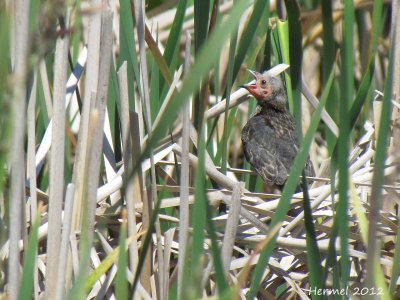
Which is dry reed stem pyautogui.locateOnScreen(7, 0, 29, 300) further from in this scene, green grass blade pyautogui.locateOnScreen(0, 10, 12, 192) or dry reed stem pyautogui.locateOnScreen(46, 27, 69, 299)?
green grass blade pyautogui.locateOnScreen(0, 10, 12, 192)

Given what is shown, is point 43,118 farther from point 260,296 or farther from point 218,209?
point 260,296

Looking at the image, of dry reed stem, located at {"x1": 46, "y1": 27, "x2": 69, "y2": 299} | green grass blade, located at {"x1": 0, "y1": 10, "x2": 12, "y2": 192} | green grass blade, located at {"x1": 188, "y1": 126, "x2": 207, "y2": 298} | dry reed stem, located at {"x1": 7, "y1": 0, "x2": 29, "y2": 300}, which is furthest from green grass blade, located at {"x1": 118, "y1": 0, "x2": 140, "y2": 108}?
green grass blade, located at {"x1": 0, "y1": 10, "x2": 12, "y2": 192}

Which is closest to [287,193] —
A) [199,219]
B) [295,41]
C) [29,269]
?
[199,219]

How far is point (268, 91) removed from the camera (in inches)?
154

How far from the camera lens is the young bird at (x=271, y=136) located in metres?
3.68

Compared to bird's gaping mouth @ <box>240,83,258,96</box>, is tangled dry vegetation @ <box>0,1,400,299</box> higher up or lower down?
lower down

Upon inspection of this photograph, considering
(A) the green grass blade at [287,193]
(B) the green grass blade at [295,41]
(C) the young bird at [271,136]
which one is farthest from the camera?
(C) the young bird at [271,136]

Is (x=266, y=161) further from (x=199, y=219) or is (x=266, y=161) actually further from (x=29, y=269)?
(x=29, y=269)

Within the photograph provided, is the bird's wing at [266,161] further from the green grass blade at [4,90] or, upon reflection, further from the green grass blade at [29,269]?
the green grass blade at [4,90]

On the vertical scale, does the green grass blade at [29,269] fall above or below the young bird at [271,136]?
below

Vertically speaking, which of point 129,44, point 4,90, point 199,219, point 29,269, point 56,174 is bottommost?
point 29,269

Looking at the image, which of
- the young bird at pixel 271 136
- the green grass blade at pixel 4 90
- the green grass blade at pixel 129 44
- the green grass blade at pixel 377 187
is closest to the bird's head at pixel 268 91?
the young bird at pixel 271 136

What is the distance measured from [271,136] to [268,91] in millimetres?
304

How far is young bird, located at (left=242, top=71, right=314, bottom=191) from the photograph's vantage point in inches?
145
